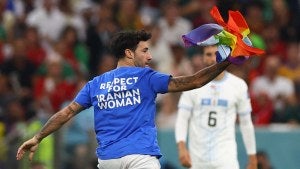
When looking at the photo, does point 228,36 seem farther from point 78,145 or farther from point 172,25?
point 172,25

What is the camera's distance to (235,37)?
880cm

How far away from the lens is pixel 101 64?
59.9 ft

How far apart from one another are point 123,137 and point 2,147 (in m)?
7.23

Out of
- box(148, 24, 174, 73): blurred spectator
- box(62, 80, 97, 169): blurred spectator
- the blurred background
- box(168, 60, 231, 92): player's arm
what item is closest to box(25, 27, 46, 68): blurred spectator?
the blurred background

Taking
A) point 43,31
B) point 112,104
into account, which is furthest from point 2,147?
point 112,104

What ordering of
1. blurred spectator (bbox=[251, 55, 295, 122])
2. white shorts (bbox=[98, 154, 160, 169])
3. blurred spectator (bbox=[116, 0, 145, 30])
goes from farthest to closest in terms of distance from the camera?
blurred spectator (bbox=[116, 0, 145, 30])
blurred spectator (bbox=[251, 55, 295, 122])
white shorts (bbox=[98, 154, 160, 169])

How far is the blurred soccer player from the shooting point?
1138 centimetres

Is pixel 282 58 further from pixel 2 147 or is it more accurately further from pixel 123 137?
pixel 123 137

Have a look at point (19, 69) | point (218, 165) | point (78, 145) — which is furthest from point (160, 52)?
point (218, 165)

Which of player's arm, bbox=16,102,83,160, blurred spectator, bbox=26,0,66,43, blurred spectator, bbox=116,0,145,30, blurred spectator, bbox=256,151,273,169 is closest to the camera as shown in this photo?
player's arm, bbox=16,102,83,160

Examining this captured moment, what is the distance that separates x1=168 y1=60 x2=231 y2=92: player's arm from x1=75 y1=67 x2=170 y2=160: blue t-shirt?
0.08 meters

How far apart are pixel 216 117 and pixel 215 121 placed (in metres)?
0.05

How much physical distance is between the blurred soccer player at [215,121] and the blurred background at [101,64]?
3419 mm

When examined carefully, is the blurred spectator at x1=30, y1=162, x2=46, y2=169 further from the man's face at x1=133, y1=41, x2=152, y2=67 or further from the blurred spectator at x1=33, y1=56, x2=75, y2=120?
the man's face at x1=133, y1=41, x2=152, y2=67
